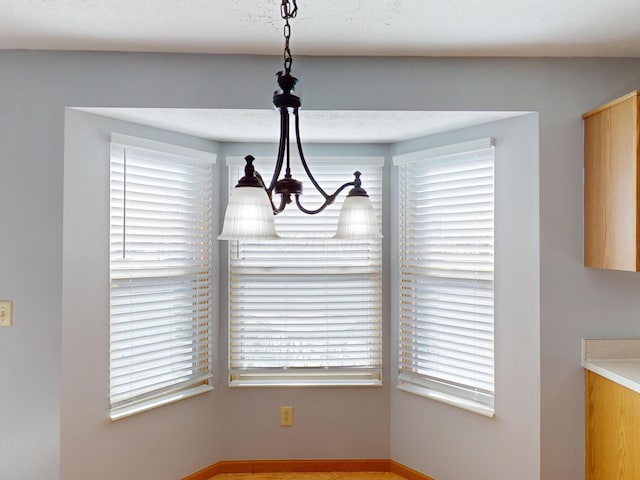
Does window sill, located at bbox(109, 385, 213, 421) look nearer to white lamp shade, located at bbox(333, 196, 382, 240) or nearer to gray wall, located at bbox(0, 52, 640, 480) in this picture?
gray wall, located at bbox(0, 52, 640, 480)

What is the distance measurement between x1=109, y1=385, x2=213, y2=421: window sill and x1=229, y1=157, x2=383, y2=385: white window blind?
242mm

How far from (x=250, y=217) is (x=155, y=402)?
185cm

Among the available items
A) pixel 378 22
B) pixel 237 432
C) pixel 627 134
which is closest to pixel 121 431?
pixel 237 432

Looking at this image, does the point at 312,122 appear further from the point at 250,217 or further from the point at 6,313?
the point at 6,313

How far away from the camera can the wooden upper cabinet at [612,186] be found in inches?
74.7

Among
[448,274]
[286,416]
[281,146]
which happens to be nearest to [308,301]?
[286,416]

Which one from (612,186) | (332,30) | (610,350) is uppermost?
(332,30)

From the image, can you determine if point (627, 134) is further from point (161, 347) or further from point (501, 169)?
point (161, 347)

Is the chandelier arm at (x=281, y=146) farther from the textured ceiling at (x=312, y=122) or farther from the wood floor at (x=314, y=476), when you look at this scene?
the wood floor at (x=314, y=476)

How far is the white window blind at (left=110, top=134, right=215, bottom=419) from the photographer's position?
2.39m

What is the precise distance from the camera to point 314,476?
9.32 ft

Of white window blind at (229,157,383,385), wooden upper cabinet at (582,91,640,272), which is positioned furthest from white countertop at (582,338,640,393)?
white window blind at (229,157,383,385)

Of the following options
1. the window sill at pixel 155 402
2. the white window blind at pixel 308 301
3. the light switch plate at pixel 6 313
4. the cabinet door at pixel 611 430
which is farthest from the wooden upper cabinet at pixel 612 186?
the light switch plate at pixel 6 313

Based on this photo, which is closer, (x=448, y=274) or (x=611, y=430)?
(x=611, y=430)
